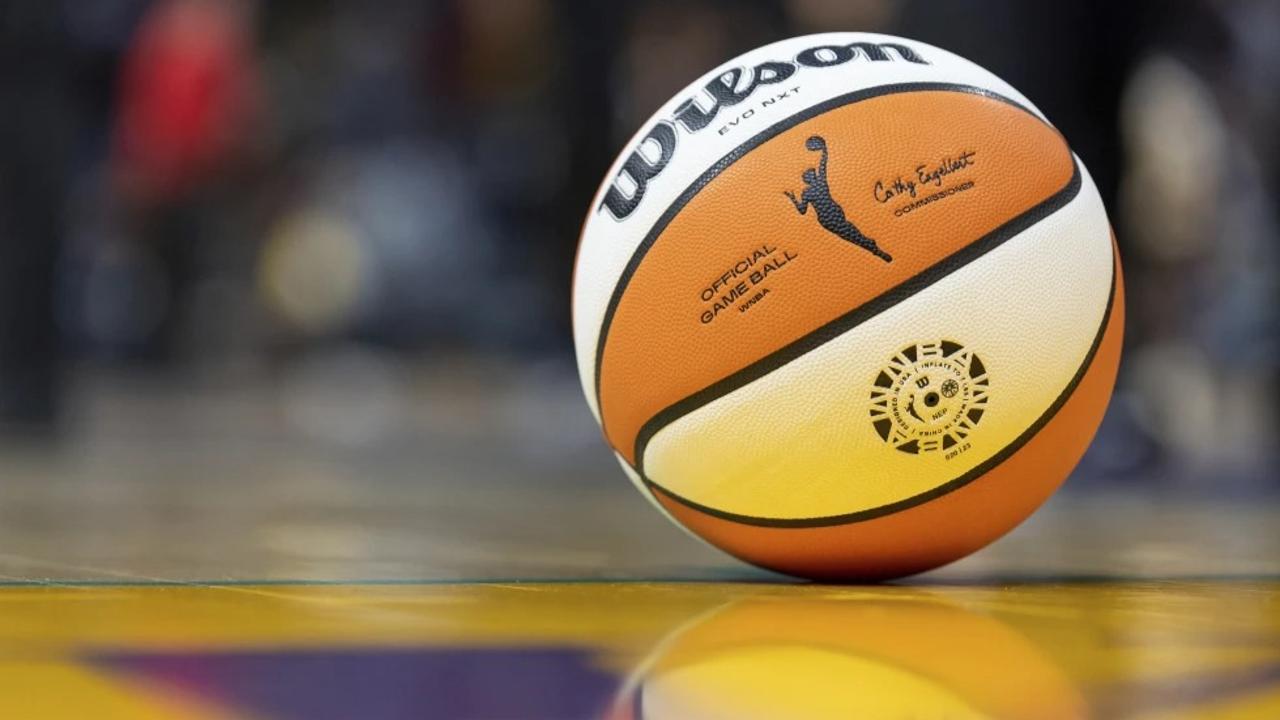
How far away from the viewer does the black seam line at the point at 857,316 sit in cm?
283

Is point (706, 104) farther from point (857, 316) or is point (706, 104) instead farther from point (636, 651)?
point (636, 651)

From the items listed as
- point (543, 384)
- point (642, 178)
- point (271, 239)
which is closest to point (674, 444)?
point (642, 178)

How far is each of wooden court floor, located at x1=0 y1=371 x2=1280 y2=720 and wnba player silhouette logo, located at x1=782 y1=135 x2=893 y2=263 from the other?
0.52 m

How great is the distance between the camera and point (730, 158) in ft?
9.66

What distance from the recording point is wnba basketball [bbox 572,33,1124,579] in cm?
284

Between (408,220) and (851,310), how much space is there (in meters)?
16.0

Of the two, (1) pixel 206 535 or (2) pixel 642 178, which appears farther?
(1) pixel 206 535

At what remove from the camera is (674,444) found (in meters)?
2.97

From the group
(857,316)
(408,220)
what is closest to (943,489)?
(857,316)

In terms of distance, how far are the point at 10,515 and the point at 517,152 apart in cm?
1364

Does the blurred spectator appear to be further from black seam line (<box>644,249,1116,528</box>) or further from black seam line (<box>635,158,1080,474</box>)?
black seam line (<box>635,158,1080,474</box>)

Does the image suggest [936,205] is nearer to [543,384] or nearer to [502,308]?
[543,384]

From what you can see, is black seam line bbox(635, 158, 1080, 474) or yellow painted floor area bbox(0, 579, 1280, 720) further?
black seam line bbox(635, 158, 1080, 474)
